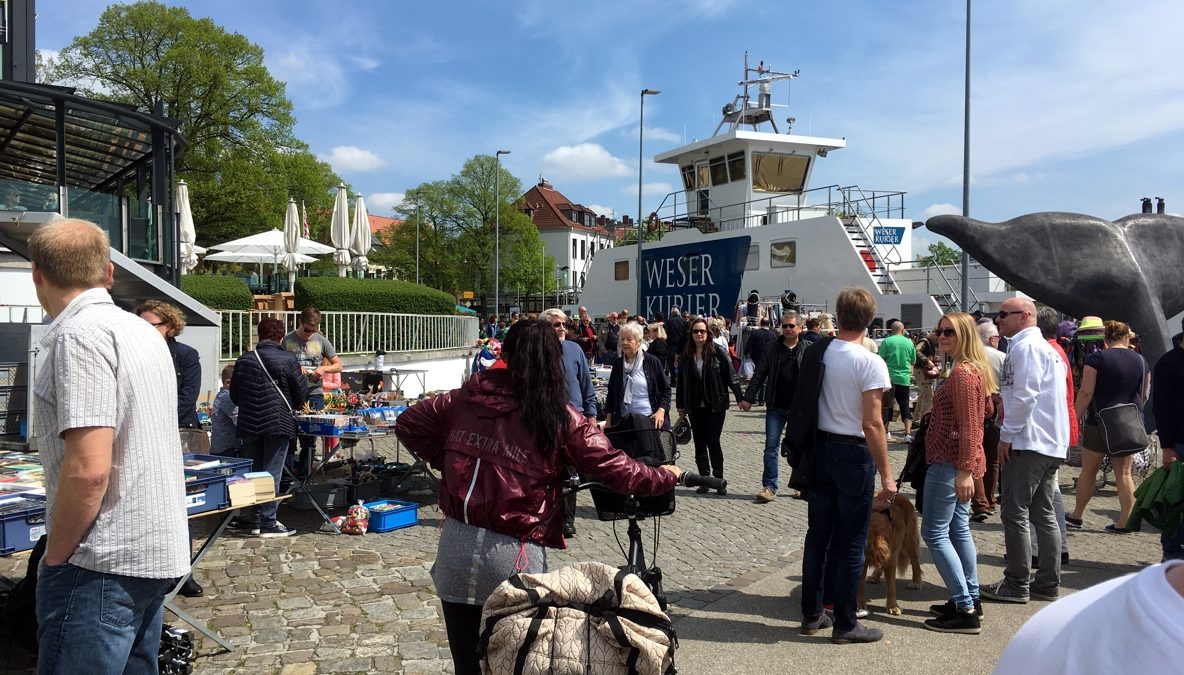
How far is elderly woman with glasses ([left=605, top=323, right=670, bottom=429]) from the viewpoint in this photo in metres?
7.87

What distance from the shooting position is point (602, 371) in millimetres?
14422

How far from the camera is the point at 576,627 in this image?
2.32 m

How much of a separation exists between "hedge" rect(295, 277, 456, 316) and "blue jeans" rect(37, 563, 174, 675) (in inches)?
617

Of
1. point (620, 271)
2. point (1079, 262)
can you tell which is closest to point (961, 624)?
point (1079, 262)

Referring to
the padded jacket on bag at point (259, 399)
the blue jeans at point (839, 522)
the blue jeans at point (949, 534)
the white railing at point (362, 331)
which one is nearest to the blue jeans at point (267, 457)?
the padded jacket on bag at point (259, 399)

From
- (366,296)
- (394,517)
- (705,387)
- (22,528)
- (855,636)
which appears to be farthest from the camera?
(366,296)

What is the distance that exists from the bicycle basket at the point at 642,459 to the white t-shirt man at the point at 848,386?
4.16 feet

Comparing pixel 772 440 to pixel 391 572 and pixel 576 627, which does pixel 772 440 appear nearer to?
pixel 391 572

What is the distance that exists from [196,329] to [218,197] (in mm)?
24997

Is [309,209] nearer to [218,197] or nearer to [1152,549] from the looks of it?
[218,197]

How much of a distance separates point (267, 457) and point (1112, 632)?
21.7ft

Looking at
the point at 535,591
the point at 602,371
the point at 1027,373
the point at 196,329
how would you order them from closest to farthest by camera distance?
1. the point at 535,591
2. the point at 1027,373
3. the point at 196,329
4. the point at 602,371

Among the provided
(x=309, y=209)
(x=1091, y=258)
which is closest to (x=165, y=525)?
(x=1091, y=258)

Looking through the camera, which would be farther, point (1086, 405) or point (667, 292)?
point (667, 292)
